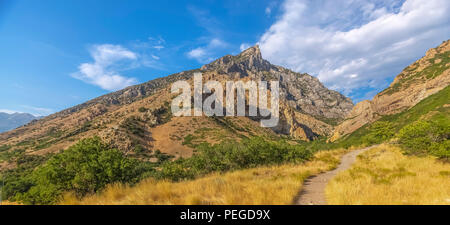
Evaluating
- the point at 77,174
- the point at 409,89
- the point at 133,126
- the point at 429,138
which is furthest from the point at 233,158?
the point at 409,89

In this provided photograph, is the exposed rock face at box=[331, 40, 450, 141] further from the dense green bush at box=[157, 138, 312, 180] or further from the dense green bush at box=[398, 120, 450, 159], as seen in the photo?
the dense green bush at box=[157, 138, 312, 180]

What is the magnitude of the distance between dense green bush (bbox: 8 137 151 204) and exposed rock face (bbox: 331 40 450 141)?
4370 inches

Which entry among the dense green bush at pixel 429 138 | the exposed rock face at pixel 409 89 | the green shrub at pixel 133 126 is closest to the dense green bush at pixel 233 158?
the dense green bush at pixel 429 138

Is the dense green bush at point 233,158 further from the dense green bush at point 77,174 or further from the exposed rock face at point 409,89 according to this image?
the exposed rock face at point 409,89

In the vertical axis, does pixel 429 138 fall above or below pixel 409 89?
below

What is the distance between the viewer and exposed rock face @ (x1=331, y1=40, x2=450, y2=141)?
81.1 meters

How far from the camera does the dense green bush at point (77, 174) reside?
920cm

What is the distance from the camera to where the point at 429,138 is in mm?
15117

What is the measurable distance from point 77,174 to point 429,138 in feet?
80.6

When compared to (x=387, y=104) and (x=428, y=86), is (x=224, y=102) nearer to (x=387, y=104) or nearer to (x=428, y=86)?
(x=387, y=104)

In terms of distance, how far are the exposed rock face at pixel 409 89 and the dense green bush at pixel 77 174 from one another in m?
111

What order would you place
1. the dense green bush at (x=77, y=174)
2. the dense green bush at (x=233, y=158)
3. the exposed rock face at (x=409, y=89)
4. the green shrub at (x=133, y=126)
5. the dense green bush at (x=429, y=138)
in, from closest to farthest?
the dense green bush at (x=77, y=174) < the dense green bush at (x=429, y=138) < the dense green bush at (x=233, y=158) < the green shrub at (x=133, y=126) < the exposed rock face at (x=409, y=89)

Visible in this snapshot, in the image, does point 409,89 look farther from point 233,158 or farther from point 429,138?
point 233,158
